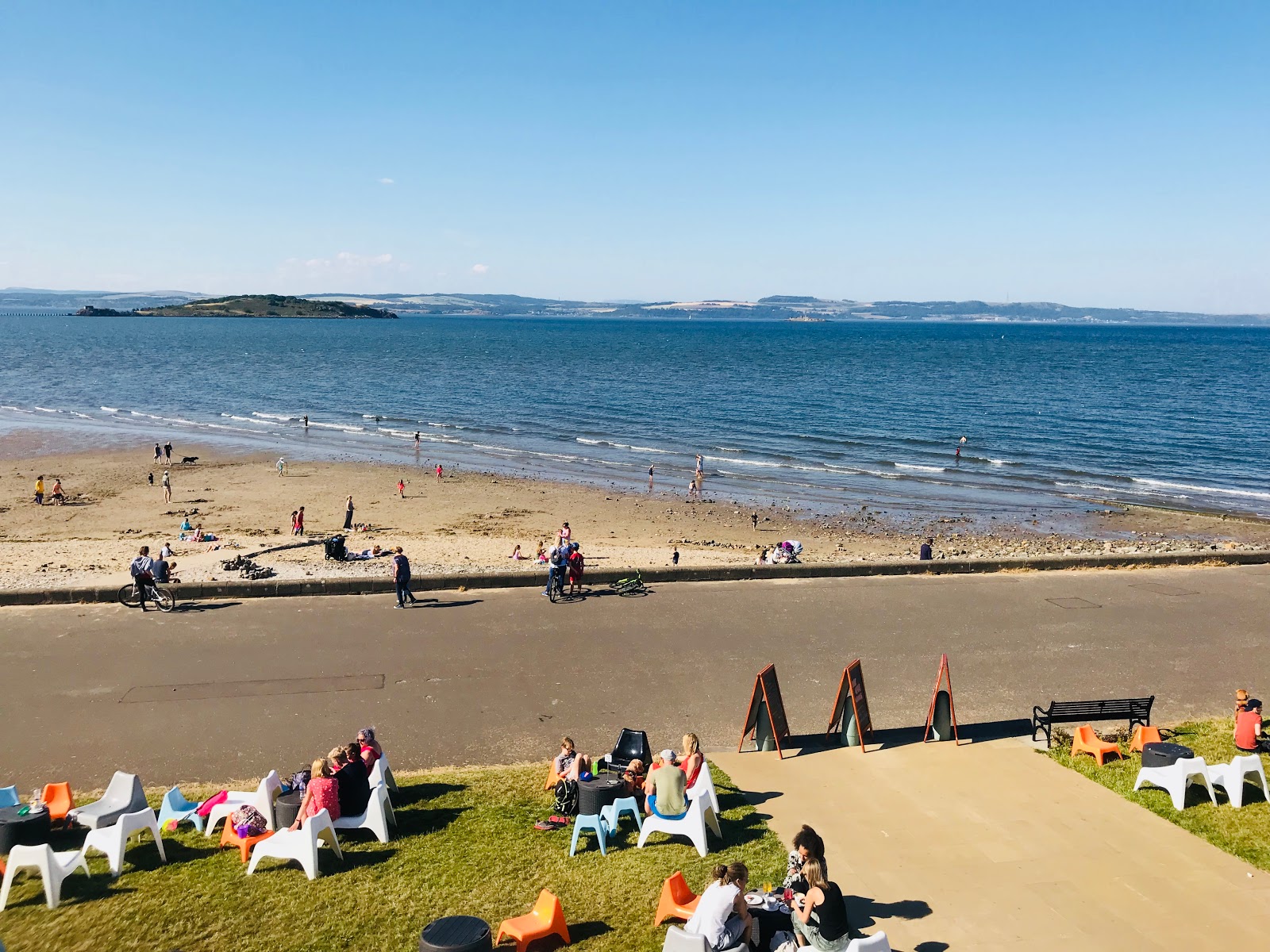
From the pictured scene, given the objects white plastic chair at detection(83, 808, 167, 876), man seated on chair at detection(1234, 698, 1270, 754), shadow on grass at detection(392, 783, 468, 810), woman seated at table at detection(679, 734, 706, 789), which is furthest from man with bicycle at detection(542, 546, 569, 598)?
man seated on chair at detection(1234, 698, 1270, 754)

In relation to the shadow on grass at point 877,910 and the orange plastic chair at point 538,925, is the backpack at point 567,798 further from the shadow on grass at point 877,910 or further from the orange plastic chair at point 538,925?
the shadow on grass at point 877,910

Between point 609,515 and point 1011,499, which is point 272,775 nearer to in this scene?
point 609,515

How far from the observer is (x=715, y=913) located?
656 cm

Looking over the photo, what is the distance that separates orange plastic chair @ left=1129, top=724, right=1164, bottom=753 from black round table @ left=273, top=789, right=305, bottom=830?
9.32 metres

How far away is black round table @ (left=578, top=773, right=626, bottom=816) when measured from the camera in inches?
346

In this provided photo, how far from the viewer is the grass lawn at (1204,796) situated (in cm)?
877

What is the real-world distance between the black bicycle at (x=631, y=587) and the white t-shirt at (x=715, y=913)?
34.4ft

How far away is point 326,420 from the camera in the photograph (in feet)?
195

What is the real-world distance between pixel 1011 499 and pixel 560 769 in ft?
106

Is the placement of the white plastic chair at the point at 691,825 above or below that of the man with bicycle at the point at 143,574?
below

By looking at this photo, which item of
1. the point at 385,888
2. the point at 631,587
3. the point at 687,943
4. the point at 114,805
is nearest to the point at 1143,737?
the point at 687,943

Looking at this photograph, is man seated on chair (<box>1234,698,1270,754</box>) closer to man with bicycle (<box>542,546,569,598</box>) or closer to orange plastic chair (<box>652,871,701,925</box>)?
orange plastic chair (<box>652,871,701,925</box>)

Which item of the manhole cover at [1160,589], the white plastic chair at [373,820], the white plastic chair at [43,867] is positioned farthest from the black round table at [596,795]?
the manhole cover at [1160,589]

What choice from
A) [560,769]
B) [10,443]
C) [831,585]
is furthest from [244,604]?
[10,443]
